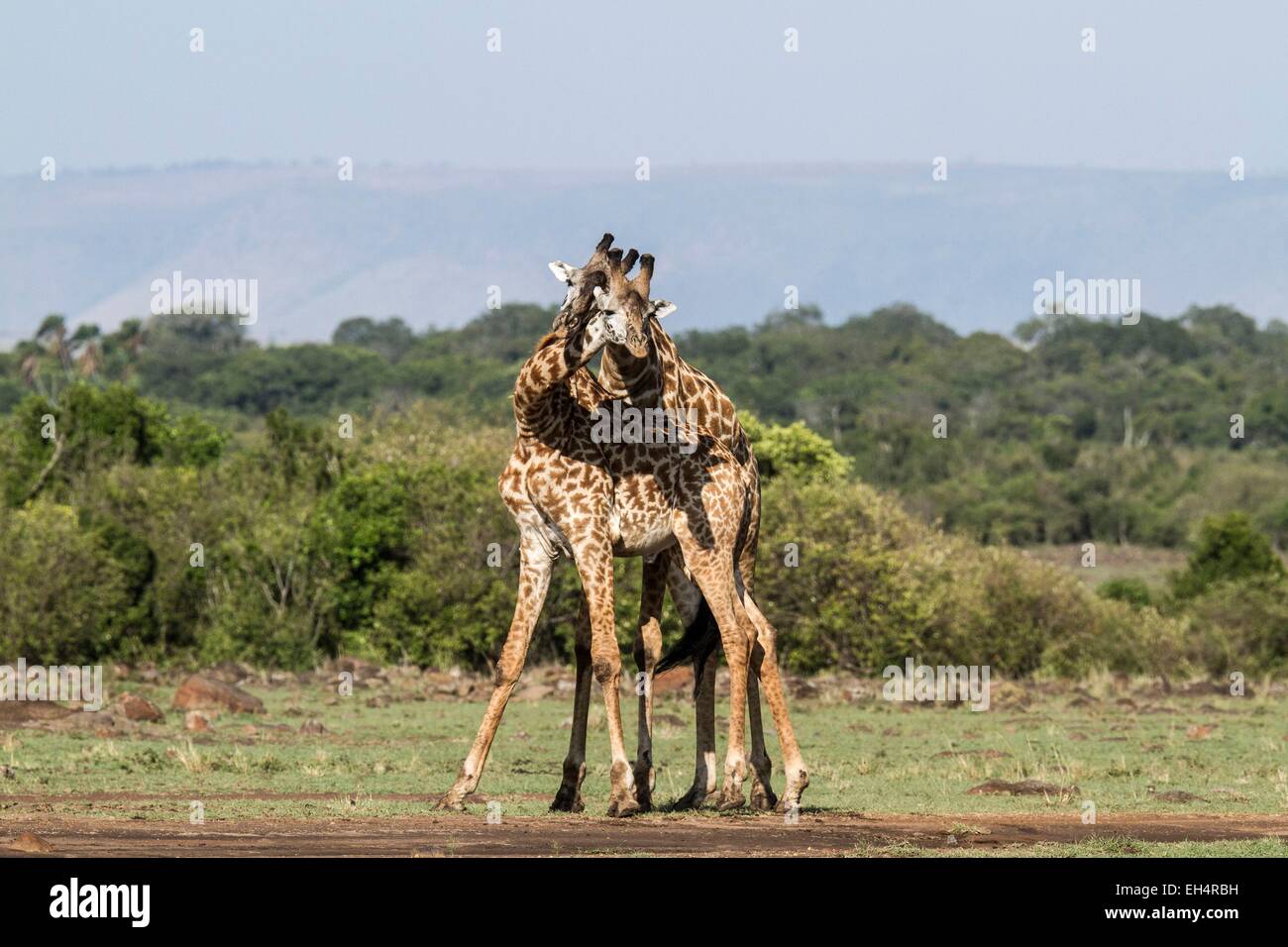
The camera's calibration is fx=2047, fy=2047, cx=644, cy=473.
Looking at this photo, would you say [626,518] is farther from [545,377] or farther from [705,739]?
[705,739]

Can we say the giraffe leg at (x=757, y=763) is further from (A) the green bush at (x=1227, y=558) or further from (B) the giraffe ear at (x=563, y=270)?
(A) the green bush at (x=1227, y=558)

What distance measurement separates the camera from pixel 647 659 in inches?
546

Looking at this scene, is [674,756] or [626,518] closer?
[626,518]

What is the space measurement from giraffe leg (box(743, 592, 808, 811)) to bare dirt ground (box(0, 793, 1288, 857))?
0.72 ft

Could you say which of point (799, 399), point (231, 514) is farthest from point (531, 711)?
point (799, 399)

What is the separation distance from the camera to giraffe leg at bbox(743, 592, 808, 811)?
1338 centimetres

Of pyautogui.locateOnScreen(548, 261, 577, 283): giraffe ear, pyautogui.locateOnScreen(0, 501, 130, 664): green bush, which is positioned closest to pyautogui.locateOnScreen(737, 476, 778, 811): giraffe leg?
pyautogui.locateOnScreen(548, 261, 577, 283): giraffe ear

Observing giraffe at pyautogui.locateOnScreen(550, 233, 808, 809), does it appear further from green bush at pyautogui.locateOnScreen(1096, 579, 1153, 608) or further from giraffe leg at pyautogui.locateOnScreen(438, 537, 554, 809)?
green bush at pyautogui.locateOnScreen(1096, 579, 1153, 608)

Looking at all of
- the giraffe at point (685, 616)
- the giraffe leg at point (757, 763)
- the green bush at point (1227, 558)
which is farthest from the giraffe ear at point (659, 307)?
the green bush at point (1227, 558)

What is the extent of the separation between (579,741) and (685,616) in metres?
1.24

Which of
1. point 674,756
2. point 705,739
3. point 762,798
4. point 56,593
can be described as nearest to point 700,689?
point 705,739

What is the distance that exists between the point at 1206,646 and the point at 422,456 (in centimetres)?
1469

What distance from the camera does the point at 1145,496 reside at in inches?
3046
